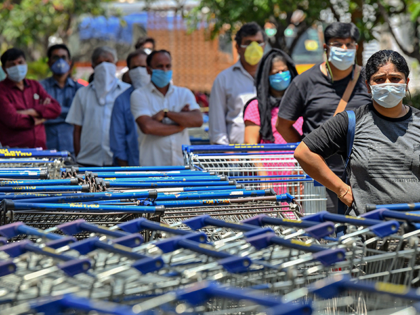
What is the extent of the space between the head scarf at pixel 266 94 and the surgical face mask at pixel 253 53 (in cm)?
72

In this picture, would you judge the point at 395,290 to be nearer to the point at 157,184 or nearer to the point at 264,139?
the point at 157,184

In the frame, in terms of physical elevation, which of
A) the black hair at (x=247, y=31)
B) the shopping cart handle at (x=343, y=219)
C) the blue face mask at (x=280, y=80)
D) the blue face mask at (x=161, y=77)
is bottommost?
the shopping cart handle at (x=343, y=219)

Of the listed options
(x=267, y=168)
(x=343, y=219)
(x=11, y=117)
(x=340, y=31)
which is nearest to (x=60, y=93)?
(x=11, y=117)

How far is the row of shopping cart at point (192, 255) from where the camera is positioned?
1.87 metres

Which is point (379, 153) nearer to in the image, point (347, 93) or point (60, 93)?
point (347, 93)

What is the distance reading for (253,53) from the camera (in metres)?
6.95

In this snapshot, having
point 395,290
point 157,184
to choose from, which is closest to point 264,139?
point 157,184

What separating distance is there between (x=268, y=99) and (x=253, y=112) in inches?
6.9

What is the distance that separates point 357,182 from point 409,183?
275mm

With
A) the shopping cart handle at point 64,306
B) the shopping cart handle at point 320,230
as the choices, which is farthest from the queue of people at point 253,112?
the shopping cart handle at point 64,306

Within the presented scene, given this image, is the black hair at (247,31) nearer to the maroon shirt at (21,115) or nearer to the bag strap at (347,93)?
the bag strap at (347,93)

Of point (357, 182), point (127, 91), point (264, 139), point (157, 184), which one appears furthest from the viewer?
point (127, 91)

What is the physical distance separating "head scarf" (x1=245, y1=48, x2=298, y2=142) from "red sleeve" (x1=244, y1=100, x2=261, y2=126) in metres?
0.09

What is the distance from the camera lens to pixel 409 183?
356cm
